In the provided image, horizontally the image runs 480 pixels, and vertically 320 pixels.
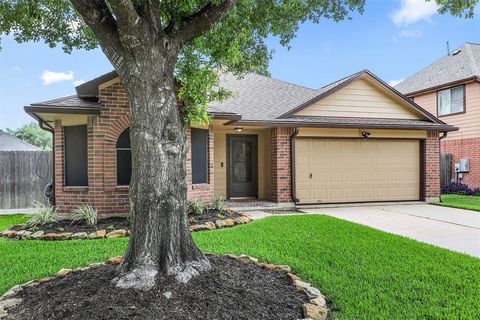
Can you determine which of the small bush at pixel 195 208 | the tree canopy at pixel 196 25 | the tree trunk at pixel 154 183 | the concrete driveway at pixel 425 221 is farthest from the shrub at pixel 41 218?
the concrete driveway at pixel 425 221

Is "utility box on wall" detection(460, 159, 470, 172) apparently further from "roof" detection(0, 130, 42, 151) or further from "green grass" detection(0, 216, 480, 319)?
"roof" detection(0, 130, 42, 151)

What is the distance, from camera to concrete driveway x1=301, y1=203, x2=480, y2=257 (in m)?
6.27

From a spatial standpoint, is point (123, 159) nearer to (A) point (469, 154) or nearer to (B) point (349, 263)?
(B) point (349, 263)

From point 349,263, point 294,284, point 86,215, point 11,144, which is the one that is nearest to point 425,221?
point 349,263

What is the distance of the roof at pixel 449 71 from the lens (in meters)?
15.9

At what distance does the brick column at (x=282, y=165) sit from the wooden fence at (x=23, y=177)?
24.6ft

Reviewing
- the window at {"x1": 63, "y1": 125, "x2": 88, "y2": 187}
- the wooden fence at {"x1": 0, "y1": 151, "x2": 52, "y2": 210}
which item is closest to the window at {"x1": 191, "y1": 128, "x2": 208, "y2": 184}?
the window at {"x1": 63, "y1": 125, "x2": 88, "y2": 187}

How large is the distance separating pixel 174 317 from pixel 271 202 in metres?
8.00

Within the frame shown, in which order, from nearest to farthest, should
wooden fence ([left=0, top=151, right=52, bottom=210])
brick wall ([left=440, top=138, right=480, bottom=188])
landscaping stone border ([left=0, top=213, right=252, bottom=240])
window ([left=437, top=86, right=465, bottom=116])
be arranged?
landscaping stone border ([left=0, top=213, right=252, bottom=240]) < wooden fence ([left=0, top=151, right=52, bottom=210]) < brick wall ([left=440, top=138, right=480, bottom=188]) < window ([left=437, top=86, right=465, bottom=116])

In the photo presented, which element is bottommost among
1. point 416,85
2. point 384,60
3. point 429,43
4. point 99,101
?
point 99,101

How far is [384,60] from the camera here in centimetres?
1900

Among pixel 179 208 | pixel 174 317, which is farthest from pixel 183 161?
pixel 174 317

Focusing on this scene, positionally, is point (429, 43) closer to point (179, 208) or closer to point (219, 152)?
point (219, 152)

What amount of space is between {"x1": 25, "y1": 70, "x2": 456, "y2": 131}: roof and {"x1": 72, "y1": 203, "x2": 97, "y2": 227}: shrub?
225 centimetres
